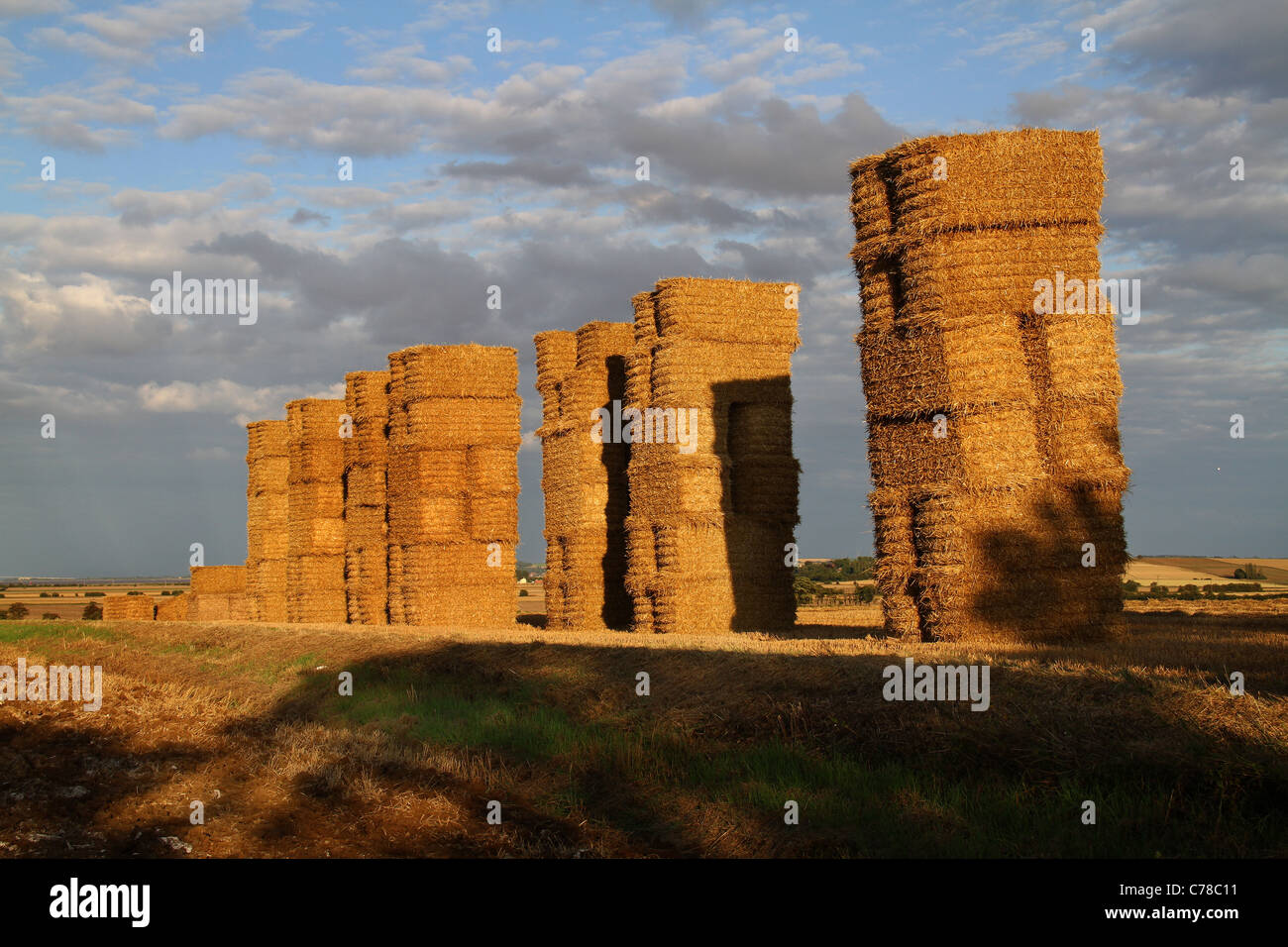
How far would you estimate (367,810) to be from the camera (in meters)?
8.77

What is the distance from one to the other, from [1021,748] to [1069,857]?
1.50 meters

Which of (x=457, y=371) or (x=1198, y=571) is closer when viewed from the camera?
(x=457, y=371)

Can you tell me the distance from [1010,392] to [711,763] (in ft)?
22.6

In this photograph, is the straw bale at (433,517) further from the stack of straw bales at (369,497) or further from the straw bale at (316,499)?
the straw bale at (316,499)

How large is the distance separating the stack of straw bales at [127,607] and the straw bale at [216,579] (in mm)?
2624

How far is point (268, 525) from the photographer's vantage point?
3525 centimetres

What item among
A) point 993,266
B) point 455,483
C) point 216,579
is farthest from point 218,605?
point 993,266

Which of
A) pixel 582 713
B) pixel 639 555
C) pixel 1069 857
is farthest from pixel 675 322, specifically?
pixel 1069 857

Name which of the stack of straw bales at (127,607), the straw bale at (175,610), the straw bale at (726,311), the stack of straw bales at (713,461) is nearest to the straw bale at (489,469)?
the stack of straw bales at (713,461)

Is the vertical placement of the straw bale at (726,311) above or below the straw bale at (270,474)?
above

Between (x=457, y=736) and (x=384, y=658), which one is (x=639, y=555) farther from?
(x=457, y=736)

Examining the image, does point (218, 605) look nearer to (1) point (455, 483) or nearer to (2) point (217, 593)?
(2) point (217, 593)

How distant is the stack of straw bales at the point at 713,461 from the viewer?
2000 centimetres
